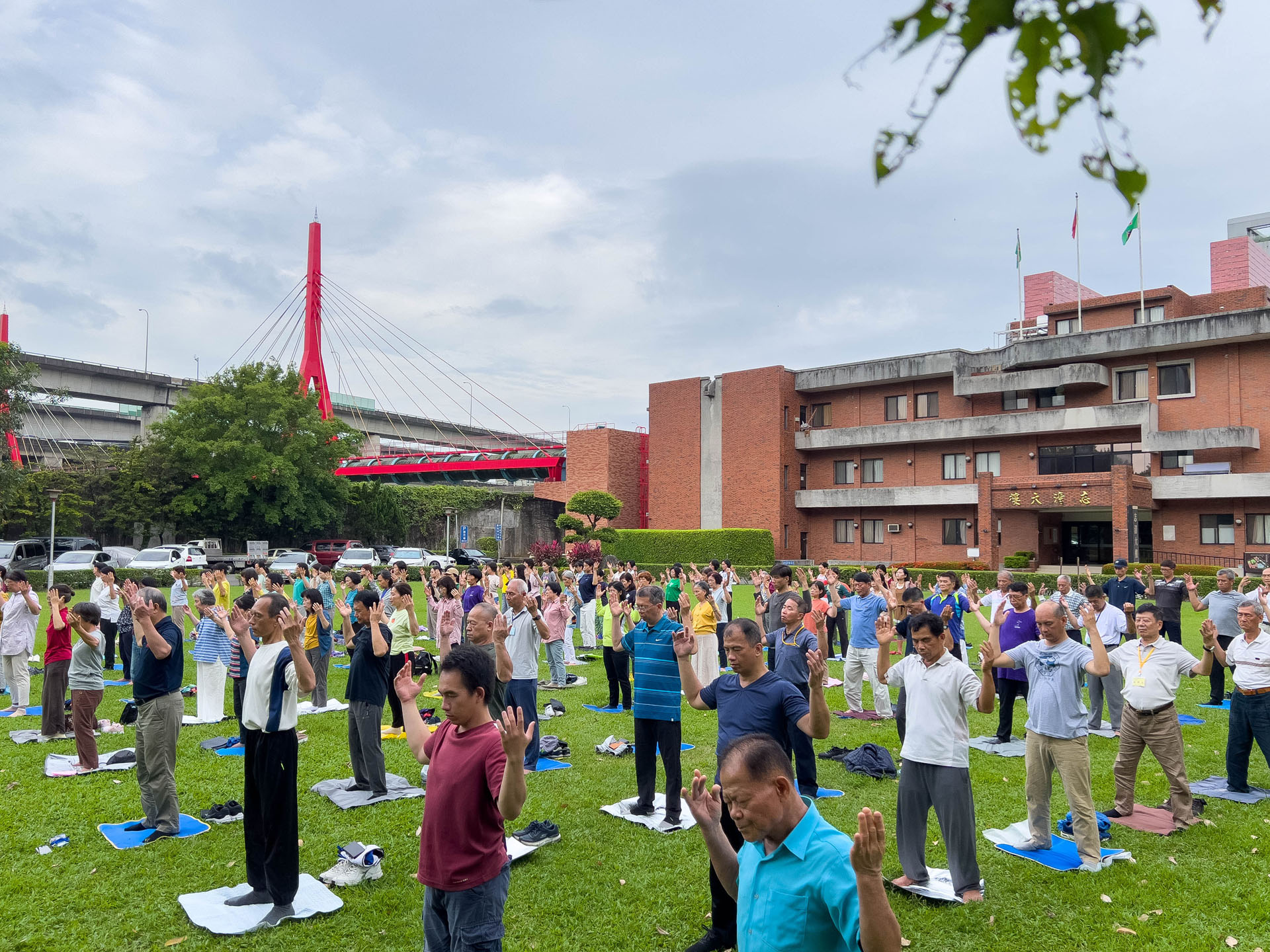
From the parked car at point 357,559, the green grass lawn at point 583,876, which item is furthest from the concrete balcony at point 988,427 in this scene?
the green grass lawn at point 583,876

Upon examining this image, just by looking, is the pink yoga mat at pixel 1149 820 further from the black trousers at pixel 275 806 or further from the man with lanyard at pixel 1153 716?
the black trousers at pixel 275 806

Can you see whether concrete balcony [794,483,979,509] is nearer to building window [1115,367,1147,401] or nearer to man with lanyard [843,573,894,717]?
building window [1115,367,1147,401]

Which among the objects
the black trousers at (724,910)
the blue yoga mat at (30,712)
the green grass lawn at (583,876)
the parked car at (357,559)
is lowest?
the green grass lawn at (583,876)

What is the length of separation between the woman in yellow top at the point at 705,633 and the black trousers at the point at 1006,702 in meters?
3.29

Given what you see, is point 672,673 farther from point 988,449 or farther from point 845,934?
point 988,449

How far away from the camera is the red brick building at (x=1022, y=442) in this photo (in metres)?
33.5

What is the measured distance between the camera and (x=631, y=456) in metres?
51.7

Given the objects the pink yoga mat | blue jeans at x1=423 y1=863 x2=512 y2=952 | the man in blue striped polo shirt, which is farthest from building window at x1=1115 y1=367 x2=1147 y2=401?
blue jeans at x1=423 y1=863 x2=512 y2=952

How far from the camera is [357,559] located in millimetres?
36156

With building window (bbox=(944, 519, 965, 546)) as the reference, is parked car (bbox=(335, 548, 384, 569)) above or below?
below

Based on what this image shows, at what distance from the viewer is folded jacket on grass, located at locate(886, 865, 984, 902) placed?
563 centimetres

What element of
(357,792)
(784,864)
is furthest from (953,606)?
(784,864)

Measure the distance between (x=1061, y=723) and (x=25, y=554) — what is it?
37873 mm

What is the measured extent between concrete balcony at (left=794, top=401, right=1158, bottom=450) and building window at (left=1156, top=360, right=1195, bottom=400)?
1.29m
